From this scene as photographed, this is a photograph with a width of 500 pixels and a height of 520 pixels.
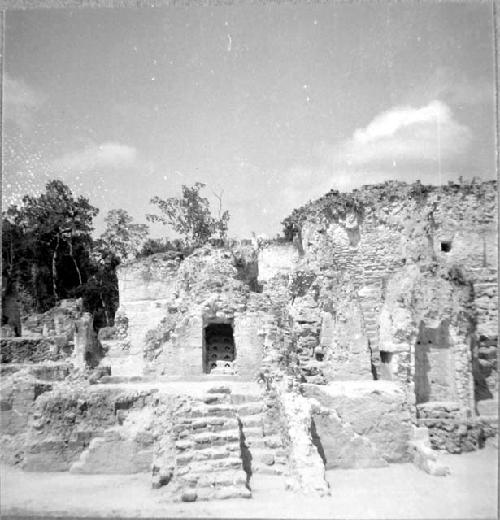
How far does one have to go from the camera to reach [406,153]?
8.66 meters

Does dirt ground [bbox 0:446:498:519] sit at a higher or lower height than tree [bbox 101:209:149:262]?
lower

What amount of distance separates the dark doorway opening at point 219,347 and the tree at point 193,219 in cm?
531

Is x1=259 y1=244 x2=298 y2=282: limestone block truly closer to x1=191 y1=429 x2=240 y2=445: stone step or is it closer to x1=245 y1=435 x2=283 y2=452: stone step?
x1=245 y1=435 x2=283 y2=452: stone step

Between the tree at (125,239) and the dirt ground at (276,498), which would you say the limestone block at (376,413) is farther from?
the tree at (125,239)

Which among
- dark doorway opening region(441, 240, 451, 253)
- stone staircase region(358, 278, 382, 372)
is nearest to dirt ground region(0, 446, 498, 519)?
stone staircase region(358, 278, 382, 372)

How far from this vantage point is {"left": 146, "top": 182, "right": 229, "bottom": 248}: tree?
58.2ft

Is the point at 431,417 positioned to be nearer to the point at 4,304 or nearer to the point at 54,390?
the point at 54,390

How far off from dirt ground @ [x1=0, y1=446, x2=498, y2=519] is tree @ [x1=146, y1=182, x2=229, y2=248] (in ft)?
32.0

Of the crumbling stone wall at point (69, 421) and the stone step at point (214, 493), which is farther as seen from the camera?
the crumbling stone wall at point (69, 421)

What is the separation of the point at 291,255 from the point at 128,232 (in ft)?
24.2

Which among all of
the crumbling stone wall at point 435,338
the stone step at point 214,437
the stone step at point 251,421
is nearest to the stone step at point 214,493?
the stone step at point 214,437

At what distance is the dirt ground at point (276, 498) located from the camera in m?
6.80

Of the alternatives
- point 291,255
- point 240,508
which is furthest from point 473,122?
point 291,255

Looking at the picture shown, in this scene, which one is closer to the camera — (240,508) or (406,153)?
(240,508)
